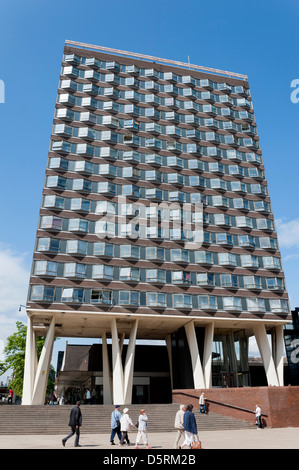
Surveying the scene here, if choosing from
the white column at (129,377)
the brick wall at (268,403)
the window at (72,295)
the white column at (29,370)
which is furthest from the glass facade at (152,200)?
the brick wall at (268,403)

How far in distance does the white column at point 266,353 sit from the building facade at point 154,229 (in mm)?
156

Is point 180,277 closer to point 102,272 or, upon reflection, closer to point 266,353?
point 102,272

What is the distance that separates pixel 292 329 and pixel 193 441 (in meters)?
46.9

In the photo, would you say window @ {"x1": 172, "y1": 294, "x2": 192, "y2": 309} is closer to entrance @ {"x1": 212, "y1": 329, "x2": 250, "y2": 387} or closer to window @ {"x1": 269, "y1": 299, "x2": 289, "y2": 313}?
window @ {"x1": 269, "y1": 299, "x2": 289, "y2": 313}

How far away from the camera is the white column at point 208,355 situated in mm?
43581

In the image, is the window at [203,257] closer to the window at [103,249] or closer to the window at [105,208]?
the window at [103,249]

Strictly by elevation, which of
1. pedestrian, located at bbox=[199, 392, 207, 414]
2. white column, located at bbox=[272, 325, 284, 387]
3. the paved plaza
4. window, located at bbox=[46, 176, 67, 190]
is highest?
window, located at bbox=[46, 176, 67, 190]

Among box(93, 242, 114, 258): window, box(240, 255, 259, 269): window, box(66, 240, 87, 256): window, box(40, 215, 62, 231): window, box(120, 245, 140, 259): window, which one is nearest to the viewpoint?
box(66, 240, 87, 256): window

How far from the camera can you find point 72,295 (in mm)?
40500

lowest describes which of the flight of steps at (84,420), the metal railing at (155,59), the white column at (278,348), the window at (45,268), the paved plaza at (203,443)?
the paved plaza at (203,443)

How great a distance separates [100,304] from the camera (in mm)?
40969

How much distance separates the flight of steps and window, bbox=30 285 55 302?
11.6m

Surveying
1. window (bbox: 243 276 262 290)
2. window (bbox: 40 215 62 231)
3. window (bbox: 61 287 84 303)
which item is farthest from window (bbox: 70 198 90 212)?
window (bbox: 243 276 262 290)

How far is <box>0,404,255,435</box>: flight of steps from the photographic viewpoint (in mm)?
27062
